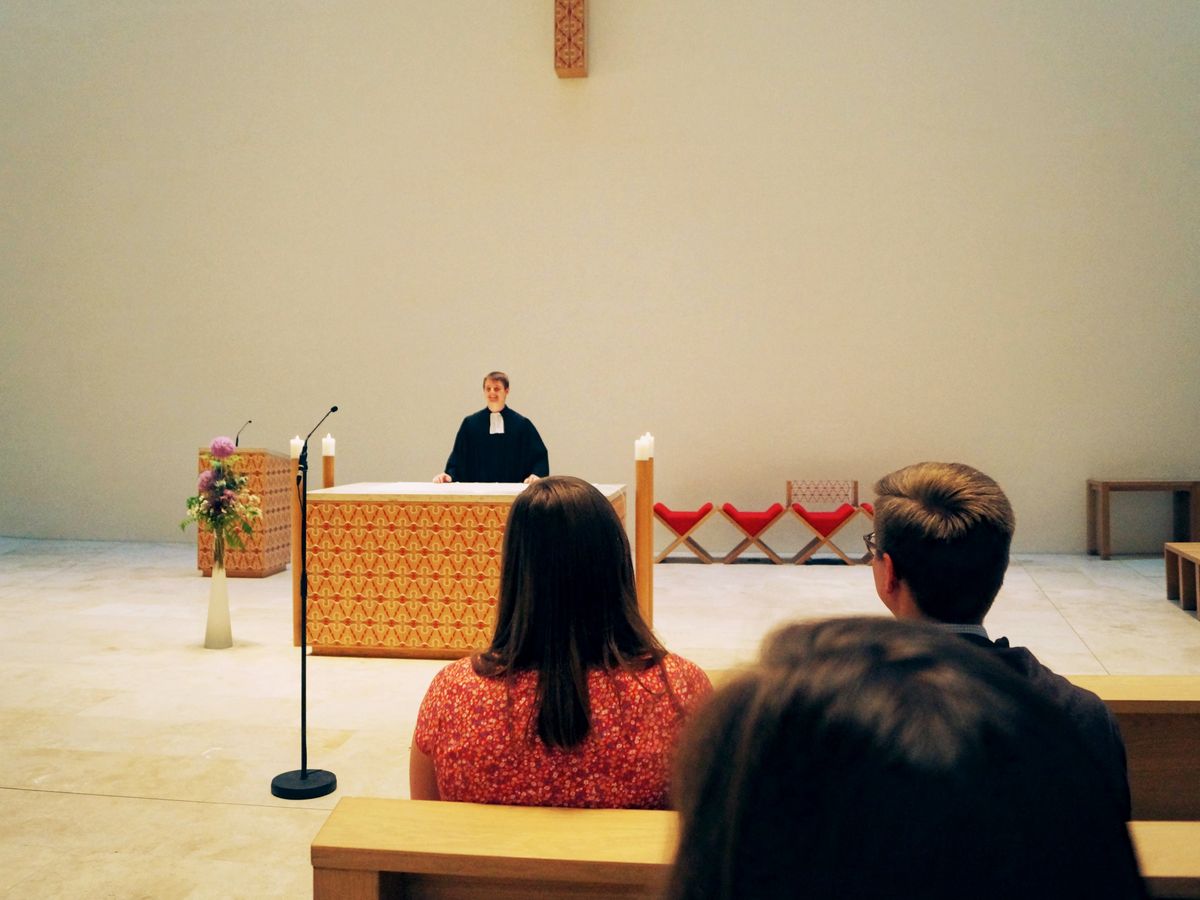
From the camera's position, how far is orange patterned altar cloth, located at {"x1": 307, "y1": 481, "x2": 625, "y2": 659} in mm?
5887

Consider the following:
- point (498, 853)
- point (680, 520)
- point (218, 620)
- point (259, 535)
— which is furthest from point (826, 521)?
point (498, 853)

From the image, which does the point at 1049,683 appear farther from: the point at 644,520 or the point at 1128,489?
the point at 1128,489

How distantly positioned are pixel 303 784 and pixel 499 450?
13.2ft

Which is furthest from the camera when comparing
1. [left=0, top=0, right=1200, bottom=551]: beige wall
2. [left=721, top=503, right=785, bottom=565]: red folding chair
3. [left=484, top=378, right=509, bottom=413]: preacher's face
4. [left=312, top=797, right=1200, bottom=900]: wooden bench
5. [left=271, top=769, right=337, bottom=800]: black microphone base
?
[left=0, top=0, right=1200, bottom=551]: beige wall

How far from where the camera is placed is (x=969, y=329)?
9.81 metres

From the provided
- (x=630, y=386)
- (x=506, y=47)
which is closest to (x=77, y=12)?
(x=506, y=47)

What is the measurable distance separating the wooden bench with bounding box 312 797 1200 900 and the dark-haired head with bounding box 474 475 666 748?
26 centimetres

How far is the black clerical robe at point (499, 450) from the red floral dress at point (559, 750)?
5.71 meters

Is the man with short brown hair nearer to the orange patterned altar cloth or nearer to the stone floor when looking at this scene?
the stone floor

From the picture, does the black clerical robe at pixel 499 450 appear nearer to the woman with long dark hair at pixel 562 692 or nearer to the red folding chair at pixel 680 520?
the red folding chair at pixel 680 520

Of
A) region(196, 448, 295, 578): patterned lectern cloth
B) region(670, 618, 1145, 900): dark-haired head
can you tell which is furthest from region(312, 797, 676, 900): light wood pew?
region(196, 448, 295, 578): patterned lectern cloth

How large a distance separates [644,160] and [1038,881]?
397 inches

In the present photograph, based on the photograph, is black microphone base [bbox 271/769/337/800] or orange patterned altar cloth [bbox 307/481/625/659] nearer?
black microphone base [bbox 271/769/337/800]

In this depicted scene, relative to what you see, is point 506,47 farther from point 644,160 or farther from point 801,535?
point 801,535
